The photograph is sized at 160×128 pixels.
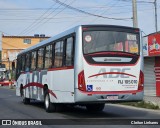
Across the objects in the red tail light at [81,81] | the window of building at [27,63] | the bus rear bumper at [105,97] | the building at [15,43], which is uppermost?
the building at [15,43]

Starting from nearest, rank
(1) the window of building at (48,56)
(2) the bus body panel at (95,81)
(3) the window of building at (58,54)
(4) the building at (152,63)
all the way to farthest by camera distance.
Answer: (2) the bus body panel at (95,81) → (3) the window of building at (58,54) → (1) the window of building at (48,56) → (4) the building at (152,63)

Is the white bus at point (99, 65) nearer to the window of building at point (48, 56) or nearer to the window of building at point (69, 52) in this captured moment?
the window of building at point (69, 52)

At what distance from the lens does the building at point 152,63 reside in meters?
25.1

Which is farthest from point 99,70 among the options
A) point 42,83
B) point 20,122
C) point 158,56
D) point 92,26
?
point 158,56

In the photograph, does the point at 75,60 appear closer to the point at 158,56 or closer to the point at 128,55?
the point at 128,55

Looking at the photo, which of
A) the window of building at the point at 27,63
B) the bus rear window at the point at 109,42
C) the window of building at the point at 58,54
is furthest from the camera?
the window of building at the point at 27,63

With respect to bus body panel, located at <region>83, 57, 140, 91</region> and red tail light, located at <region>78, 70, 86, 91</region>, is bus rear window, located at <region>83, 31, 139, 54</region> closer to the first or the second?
bus body panel, located at <region>83, 57, 140, 91</region>

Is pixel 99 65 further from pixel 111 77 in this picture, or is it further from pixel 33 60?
pixel 33 60

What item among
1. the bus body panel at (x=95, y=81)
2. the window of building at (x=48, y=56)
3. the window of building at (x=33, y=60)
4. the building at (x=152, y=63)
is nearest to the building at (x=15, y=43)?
the building at (x=152, y=63)

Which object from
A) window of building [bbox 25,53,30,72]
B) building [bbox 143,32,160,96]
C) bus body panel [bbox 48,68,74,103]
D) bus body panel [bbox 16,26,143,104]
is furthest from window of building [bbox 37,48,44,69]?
building [bbox 143,32,160,96]

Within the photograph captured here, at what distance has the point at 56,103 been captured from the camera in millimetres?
16172

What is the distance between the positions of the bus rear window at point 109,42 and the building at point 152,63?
11.0 m

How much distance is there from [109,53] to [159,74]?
13.4 meters

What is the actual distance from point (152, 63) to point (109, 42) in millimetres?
13866
